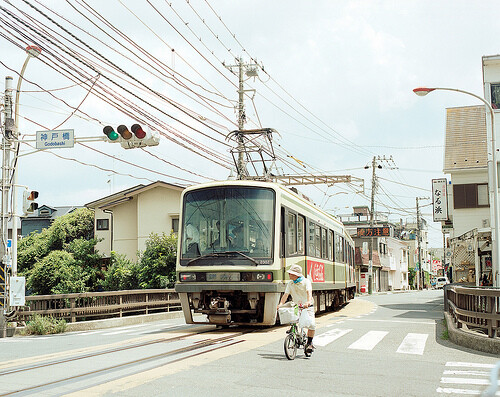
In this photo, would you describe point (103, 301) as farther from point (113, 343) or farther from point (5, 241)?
point (113, 343)

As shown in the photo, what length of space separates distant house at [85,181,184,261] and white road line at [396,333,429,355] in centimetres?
2436

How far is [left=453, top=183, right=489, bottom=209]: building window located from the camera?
34.0 m

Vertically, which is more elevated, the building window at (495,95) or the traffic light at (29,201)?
the building window at (495,95)

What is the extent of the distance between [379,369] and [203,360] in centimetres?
261

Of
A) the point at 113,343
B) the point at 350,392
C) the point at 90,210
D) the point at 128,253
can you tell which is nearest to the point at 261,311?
the point at 113,343

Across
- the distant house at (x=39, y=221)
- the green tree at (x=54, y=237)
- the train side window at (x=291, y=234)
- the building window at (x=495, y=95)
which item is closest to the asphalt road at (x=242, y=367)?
the train side window at (x=291, y=234)

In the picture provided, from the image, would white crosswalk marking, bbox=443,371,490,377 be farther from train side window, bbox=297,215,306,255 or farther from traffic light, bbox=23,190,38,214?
traffic light, bbox=23,190,38,214

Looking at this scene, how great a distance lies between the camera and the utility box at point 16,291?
16.4m

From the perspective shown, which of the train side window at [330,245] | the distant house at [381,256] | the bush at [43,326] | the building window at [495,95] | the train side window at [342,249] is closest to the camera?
the bush at [43,326]

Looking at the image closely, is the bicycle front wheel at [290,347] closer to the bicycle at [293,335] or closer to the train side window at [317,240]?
the bicycle at [293,335]

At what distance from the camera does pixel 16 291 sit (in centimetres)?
1652

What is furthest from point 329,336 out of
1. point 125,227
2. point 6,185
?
point 125,227

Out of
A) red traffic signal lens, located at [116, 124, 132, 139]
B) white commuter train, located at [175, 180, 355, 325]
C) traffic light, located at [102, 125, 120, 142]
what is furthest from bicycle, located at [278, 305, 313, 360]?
traffic light, located at [102, 125, 120, 142]

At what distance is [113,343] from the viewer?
12273mm
